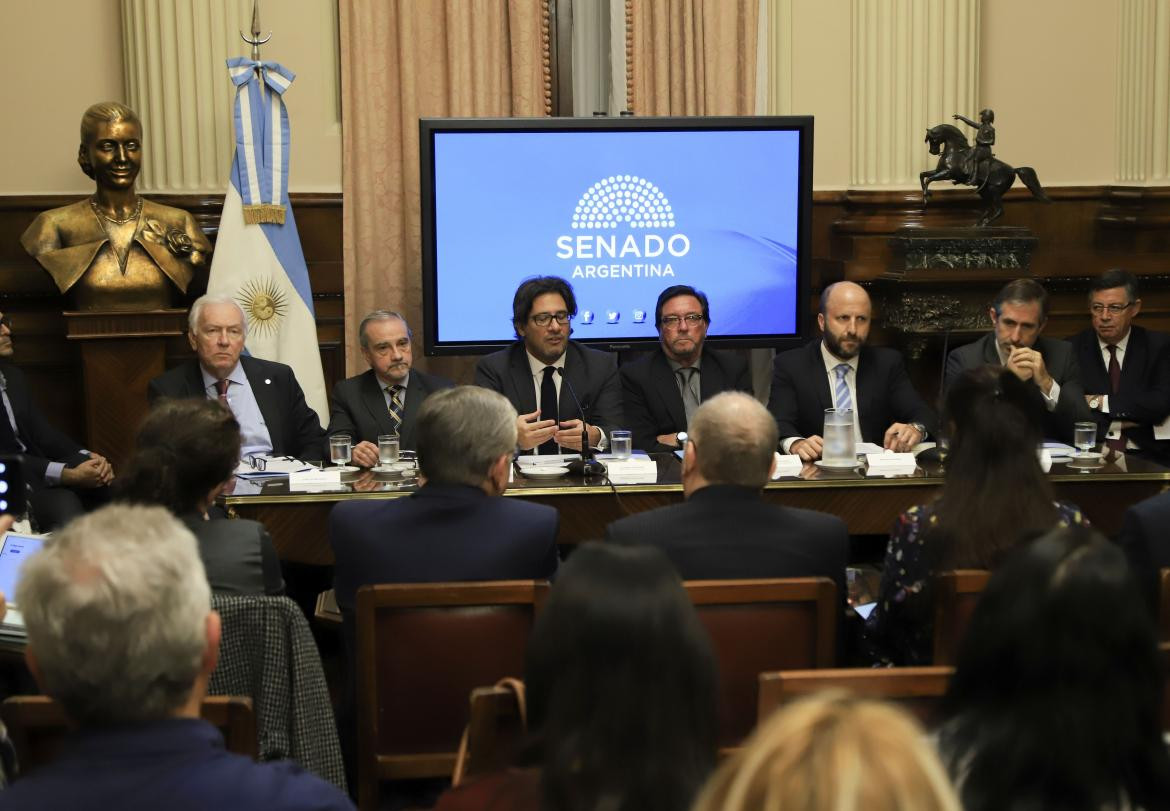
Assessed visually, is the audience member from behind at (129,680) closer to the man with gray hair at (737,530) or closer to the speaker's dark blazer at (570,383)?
the man with gray hair at (737,530)

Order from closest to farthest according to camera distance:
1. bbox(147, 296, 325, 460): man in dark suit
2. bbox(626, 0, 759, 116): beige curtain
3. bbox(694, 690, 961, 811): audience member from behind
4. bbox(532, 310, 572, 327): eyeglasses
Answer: bbox(694, 690, 961, 811): audience member from behind
bbox(147, 296, 325, 460): man in dark suit
bbox(532, 310, 572, 327): eyeglasses
bbox(626, 0, 759, 116): beige curtain

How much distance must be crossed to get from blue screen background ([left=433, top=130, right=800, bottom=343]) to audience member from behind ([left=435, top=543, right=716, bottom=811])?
4516mm

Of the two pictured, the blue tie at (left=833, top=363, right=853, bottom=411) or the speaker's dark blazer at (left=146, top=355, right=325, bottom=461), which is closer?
the speaker's dark blazer at (left=146, top=355, right=325, bottom=461)

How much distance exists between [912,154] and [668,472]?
2946 millimetres

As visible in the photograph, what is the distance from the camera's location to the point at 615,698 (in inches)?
60.9

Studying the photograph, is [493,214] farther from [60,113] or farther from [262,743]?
[262,743]

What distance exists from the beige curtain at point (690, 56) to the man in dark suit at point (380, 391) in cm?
208

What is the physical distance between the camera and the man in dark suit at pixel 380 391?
4.98 meters

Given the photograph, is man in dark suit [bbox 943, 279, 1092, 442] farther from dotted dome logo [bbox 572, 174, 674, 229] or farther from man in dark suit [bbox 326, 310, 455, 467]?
man in dark suit [bbox 326, 310, 455, 467]

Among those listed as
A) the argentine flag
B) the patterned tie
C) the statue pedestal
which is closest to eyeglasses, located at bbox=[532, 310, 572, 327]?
the patterned tie

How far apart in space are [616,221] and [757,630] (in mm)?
3808

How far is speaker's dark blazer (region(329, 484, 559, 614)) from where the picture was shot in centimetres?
285

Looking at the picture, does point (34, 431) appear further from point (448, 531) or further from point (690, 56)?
point (690, 56)

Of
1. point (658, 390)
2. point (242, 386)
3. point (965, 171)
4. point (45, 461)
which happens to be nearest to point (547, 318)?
point (658, 390)
